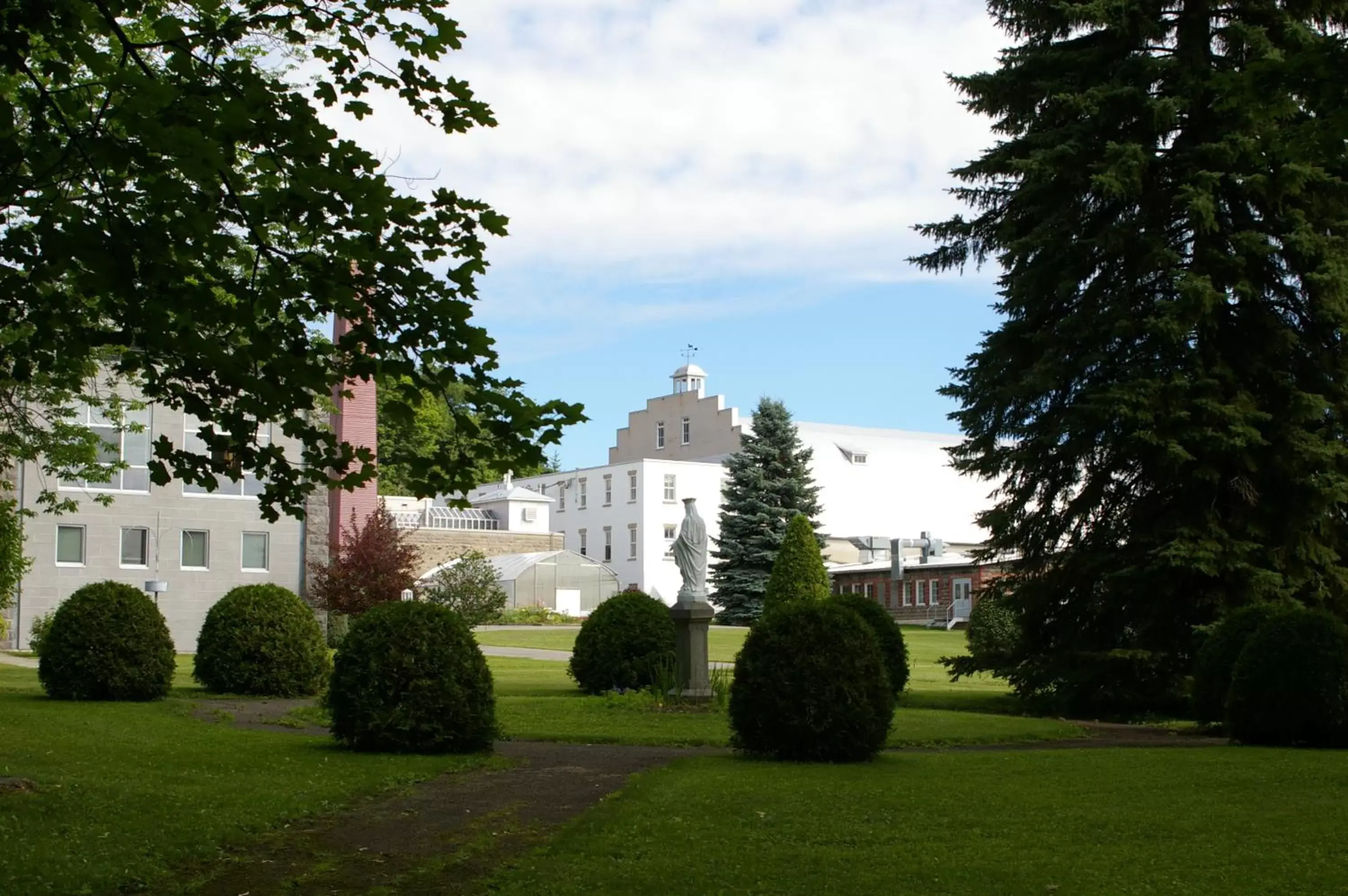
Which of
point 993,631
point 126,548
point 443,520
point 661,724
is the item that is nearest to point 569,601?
point 443,520

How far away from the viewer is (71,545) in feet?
123

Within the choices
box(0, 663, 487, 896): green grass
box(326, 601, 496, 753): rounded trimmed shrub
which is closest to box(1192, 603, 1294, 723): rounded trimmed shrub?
box(326, 601, 496, 753): rounded trimmed shrub

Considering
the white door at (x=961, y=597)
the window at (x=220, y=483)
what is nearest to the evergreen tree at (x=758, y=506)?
the white door at (x=961, y=597)

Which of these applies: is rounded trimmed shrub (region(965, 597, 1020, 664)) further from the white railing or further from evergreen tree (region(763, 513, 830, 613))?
the white railing

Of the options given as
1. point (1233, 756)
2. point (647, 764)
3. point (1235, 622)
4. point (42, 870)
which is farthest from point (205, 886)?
point (1235, 622)

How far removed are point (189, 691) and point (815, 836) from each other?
581 inches

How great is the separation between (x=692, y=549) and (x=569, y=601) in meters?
38.9

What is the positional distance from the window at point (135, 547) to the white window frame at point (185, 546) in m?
0.79

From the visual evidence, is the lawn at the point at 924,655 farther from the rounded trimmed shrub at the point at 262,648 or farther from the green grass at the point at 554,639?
the rounded trimmed shrub at the point at 262,648

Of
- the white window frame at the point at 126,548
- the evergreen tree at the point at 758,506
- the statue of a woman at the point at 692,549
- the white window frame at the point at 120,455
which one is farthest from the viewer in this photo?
the evergreen tree at the point at 758,506

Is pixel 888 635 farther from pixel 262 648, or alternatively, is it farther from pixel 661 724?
pixel 262 648

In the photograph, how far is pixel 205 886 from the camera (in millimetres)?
7426

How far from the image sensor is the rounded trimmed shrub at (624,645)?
2119 centimetres

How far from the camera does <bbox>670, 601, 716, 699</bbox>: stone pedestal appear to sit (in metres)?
19.3
